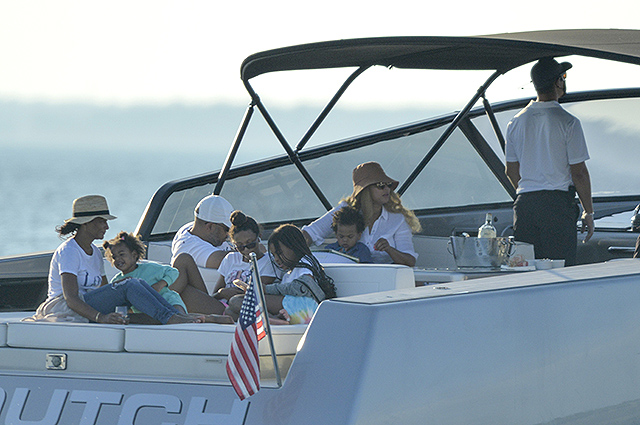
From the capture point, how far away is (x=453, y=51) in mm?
4586

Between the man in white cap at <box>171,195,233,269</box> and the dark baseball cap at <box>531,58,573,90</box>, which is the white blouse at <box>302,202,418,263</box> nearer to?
the man in white cap at <box>171,195,233,269</box>

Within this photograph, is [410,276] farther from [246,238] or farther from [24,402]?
[24,402]

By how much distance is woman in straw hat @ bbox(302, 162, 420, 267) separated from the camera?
459 cm

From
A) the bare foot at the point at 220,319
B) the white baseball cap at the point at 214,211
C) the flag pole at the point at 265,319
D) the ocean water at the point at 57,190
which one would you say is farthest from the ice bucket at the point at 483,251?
the ocean water at the point at 57,190

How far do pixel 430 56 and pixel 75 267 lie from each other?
2199mm

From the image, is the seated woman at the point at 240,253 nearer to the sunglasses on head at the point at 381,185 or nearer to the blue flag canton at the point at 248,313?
the sunglasses on head at the point at 381,185

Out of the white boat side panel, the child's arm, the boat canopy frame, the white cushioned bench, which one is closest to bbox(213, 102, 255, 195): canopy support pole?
the boat canopy frame

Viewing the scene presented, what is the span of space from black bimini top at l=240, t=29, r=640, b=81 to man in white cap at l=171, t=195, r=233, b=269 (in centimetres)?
67

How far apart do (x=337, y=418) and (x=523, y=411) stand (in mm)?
514

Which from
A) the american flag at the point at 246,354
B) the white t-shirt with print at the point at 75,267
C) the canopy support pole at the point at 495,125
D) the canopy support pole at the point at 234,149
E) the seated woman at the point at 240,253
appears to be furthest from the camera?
the canopy support pole at the point at 495,125

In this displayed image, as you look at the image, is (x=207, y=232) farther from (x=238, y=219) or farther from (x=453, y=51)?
(x=453, y=51)

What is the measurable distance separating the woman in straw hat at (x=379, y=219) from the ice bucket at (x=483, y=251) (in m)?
0.64

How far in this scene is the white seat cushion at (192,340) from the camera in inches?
102

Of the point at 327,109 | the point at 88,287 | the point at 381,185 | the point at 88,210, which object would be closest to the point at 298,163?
the point at 327,109
